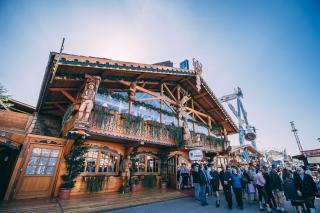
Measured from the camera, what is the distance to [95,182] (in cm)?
816

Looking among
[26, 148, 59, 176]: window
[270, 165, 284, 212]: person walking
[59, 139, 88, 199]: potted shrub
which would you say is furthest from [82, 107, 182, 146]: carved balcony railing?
[270, 165, 284, 212]: person walking

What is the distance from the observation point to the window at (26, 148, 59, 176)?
7.25 metres

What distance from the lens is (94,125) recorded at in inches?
289

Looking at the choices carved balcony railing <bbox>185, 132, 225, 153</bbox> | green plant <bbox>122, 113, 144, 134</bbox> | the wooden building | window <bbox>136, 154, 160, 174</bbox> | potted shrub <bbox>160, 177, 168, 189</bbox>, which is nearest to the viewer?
the wooden building

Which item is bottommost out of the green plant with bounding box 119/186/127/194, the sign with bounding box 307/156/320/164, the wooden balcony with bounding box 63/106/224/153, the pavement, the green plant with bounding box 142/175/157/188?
the pavement

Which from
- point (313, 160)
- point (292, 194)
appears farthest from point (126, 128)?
point (313, 160)

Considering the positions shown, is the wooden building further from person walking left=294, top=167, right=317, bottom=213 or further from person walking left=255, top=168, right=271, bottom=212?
person walking left=294, top=167, right=317, bottom=213

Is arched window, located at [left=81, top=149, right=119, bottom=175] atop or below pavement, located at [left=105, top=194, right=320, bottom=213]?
atop

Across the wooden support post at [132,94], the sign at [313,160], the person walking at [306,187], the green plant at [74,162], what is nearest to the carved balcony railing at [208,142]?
the wooden support post at [132,94]

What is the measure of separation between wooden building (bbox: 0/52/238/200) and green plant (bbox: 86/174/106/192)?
0.33 ft

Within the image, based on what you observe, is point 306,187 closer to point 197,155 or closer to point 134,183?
point 197,155

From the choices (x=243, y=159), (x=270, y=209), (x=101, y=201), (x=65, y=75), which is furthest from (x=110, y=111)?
(x=243, y=159)

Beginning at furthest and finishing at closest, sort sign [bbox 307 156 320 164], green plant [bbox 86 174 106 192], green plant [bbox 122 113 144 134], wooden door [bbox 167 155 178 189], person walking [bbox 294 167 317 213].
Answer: sign [bbox 307 156 320 164], wooden door [bbox 167 155 178 189], green plant [bbox 122 113 144 134], green plant [bbox 86 174 106 192], person walking [bbox 294 167 317 213]

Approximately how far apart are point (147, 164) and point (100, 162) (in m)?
3.19
